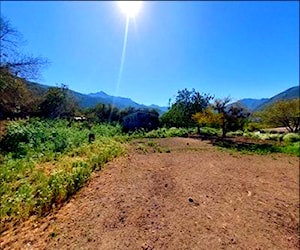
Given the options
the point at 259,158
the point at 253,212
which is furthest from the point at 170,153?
the point at 253,212

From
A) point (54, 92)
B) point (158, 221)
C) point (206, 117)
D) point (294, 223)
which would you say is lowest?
point (294, 223)

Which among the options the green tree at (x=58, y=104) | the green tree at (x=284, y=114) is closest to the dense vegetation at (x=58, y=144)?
the green tree at (x=284, y=114)

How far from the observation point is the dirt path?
4.36 meters

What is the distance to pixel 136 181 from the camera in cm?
704

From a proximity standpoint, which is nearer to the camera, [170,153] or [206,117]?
[170,153]

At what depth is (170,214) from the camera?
516 centimetres

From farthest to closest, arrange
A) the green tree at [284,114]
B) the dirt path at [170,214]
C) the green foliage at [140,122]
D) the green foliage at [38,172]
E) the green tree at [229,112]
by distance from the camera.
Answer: the green tree at [284,114] → the green foliage at [140,122] → the green tree at [229,112] → the green foliage at [38,172] → the dirt path at [170,214]

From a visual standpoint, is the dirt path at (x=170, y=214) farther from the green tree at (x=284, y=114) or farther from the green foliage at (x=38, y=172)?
the green tree at (x=284, y=114)

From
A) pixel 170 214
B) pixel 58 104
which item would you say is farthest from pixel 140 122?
pixel 170 214

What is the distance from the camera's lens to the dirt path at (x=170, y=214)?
172 inches

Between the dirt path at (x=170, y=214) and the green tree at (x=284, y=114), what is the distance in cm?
2324

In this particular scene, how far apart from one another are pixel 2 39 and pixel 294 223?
13.9 metres

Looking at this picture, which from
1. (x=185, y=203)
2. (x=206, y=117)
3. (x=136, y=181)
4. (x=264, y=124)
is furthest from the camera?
(x=264, y=124)

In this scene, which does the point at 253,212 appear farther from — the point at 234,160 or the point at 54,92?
the point at 54,92
